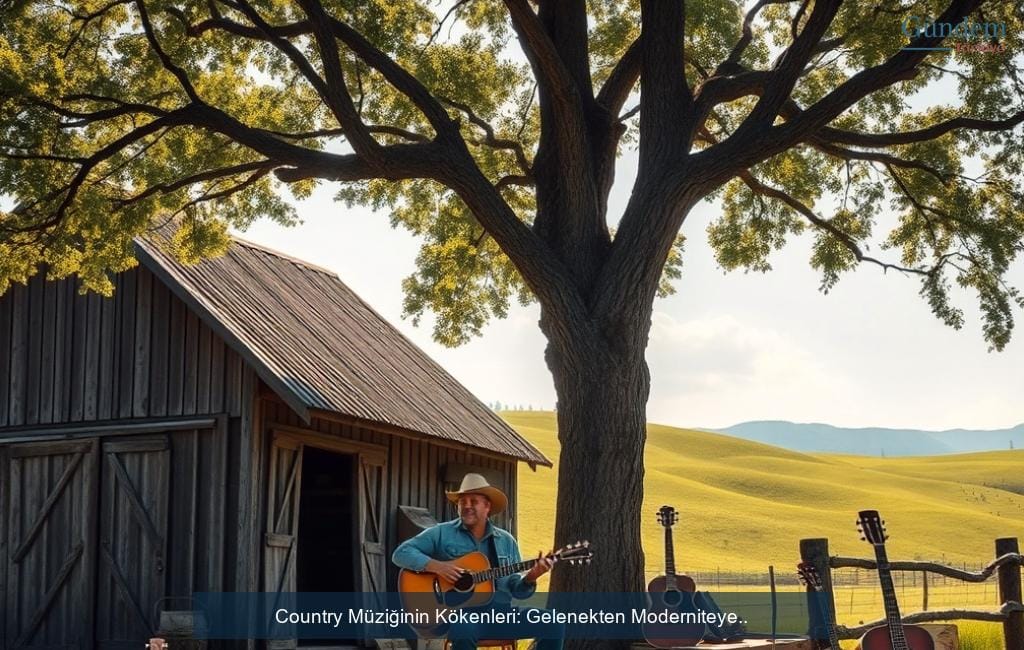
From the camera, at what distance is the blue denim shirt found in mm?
9047

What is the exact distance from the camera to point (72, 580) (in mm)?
15203

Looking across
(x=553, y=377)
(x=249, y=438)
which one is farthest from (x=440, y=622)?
(x=249, y=438)

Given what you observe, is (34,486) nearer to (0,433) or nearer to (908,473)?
(0,433)

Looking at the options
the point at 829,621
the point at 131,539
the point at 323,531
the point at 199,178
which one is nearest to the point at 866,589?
Result: the point at 323,531

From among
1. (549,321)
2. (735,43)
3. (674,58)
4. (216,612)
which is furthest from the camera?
(735,43)

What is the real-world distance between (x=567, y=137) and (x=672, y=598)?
15.4ft

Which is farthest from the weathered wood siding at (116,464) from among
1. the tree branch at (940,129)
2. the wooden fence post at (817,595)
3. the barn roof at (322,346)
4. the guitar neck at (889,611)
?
the guitar neck at (889,611)

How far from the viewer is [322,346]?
55.8 feet

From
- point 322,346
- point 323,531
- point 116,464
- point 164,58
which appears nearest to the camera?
point 164,58

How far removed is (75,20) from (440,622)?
8305 mm

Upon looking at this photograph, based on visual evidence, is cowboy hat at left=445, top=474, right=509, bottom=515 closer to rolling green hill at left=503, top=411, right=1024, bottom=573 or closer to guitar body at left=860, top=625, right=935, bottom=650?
guitar body at left=860, top=625, right=935, bottom=650

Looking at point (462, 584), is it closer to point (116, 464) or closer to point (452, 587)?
point (452, 587)

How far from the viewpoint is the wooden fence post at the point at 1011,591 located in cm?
1146

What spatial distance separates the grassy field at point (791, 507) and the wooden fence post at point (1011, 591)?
24.8m
